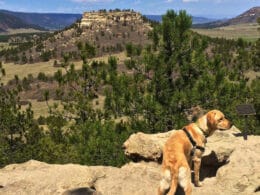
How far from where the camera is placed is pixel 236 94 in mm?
23734

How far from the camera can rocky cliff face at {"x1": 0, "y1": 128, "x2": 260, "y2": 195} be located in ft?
38.4

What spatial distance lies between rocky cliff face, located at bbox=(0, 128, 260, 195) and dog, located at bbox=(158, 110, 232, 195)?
1083mm

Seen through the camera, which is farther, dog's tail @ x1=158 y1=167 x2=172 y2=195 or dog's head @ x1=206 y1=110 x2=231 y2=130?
dog's head @ x1=206 y1=110 x2=231 y2=130

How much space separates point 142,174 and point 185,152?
90.3 inches

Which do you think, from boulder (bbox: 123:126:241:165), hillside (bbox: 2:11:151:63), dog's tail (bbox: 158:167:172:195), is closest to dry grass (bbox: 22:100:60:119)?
hillside (bbox: 2:11:151:63)

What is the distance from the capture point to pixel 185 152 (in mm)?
11125

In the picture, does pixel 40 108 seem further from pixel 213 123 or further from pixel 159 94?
pixel 213 123

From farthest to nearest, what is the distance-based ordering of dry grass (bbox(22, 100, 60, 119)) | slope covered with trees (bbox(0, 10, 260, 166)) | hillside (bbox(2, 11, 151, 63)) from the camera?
Answer: hillside (bbox(2, 11, 151, 63)) → dry grass (bbox(22, 100, 60, 119)) → slope covered with trees (bbox(0, 10, 260, 166))

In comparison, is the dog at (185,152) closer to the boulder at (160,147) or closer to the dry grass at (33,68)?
the boulder at (160,147)

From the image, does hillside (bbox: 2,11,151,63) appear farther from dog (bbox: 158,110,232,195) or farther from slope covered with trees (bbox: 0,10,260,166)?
dog (bbox: 158,110,232,195)

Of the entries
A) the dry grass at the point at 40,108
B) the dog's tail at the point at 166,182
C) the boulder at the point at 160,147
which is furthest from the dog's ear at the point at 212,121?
the dry grass at the point at 40,108

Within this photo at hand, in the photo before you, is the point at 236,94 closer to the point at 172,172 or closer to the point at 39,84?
the point at 172,172

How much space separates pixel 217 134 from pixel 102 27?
141083 millimetres

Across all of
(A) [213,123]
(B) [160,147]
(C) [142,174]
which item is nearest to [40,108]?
(B) [160,147]
